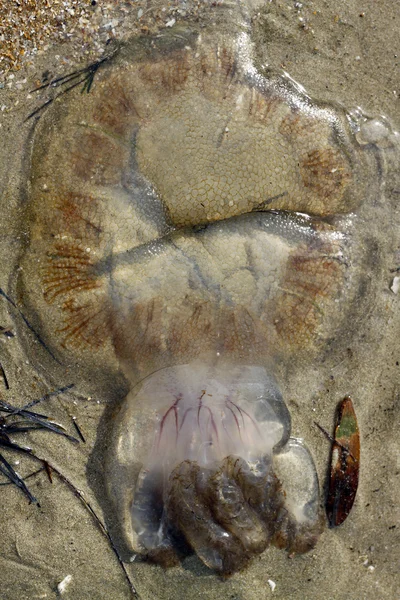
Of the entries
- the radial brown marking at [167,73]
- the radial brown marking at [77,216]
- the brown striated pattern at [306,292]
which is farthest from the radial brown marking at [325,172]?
the radial brown marking at [77,216]

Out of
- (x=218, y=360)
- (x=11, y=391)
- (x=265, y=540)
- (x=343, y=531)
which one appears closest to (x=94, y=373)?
(x=11, y=391)

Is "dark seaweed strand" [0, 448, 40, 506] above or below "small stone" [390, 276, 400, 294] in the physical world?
below

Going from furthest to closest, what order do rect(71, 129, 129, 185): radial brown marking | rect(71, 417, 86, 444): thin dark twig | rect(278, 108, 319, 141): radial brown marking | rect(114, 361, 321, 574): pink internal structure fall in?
rect(71, 417, 86, 444): thin dark twig < rect(278, 108, 319, 141): radial brown marking < rect(71, 129, 129, 185): radial brown marking < rect(114, 361, 321, 574): pink internal structure

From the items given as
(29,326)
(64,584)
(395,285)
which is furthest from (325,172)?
(64,584)

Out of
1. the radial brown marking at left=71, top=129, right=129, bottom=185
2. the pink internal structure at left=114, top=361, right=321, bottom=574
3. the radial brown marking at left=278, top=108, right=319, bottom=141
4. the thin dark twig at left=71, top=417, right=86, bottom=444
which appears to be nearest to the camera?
the pink internal structure at left=114, top=361, right=321, bottom=574

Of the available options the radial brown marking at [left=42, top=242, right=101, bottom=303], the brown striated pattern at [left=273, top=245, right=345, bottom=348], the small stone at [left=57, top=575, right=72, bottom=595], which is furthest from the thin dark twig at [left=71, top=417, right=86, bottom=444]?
the brown striated pattern at [left=273, top=245, right=345, bottom=348]

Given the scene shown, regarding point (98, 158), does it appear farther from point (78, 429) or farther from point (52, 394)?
point (78, 429)

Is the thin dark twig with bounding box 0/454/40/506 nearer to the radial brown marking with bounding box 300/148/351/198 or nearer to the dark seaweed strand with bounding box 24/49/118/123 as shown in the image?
the dark seaweed strand with bounding box 24/49/118/123
